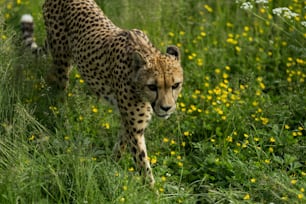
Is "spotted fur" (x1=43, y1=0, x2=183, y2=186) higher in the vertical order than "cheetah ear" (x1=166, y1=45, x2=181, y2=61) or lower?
lower

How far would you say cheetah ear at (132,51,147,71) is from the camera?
4707 millimetres

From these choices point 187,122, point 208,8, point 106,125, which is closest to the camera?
point 106,125

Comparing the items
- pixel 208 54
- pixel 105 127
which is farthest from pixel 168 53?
pixel 208 54

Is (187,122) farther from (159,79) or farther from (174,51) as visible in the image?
(159,79)

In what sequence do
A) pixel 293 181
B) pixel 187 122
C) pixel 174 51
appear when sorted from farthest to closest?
1. pixel 187 122
2. pixel 174 51
3. pixel 293 181

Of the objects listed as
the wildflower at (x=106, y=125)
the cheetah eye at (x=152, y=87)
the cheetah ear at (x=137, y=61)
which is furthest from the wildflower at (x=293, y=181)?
the wildflower at (x=106, y=125)

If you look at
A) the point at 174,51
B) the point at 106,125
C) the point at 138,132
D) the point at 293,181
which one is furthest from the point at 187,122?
the point at 293,181

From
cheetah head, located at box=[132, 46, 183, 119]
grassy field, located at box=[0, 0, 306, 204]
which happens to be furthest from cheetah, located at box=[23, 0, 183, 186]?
grassy field, located at box=[0, 0, 306, 204]

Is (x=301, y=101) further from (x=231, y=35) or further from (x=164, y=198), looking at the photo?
(x=164, y=198)

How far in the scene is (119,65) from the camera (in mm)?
5059

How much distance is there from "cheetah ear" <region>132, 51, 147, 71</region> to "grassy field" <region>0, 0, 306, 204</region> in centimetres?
56

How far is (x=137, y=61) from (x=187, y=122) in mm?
984

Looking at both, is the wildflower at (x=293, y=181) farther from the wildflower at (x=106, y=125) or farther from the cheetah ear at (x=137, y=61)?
the wildflower at (x=106, y=125)

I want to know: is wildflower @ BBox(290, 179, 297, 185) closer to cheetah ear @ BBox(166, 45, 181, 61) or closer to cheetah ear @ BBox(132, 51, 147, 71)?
cheetah ear @ BBox(166, 45, 181, 61)
